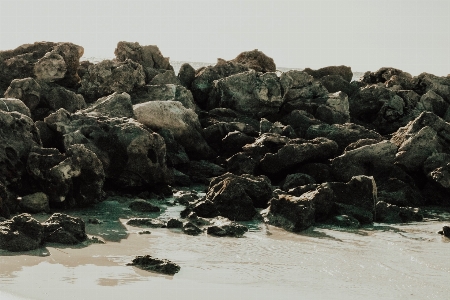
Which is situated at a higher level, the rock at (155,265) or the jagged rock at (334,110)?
the jagged rock at (334,110)

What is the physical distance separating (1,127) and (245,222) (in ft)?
16.5

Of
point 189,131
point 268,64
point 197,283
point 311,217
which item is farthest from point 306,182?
point 268,64

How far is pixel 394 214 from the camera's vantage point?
1420 cm

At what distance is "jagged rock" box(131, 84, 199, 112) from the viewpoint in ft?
71.9

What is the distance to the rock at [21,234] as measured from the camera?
32.9 ft

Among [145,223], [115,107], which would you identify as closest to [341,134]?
[115,107]

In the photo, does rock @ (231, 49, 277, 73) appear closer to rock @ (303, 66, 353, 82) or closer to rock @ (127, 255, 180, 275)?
rock @ (303, 66, 353, 82)

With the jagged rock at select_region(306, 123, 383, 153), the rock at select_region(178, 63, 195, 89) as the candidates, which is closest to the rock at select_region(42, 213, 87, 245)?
the jagged rock at select_region(306, 123, 383, 153)

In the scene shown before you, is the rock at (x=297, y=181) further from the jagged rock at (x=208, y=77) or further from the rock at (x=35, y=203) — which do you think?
the jagged rock at (x=208, y=77)

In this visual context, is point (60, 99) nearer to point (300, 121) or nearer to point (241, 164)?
point (241, 164)

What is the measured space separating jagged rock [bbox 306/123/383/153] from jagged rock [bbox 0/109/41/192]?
8.08 meters

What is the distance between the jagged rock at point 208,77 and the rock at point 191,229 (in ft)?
40.6

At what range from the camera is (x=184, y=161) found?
18156 millimetres

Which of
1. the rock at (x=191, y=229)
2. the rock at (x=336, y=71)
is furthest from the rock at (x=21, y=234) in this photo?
the rock at (x=336, y=71)
